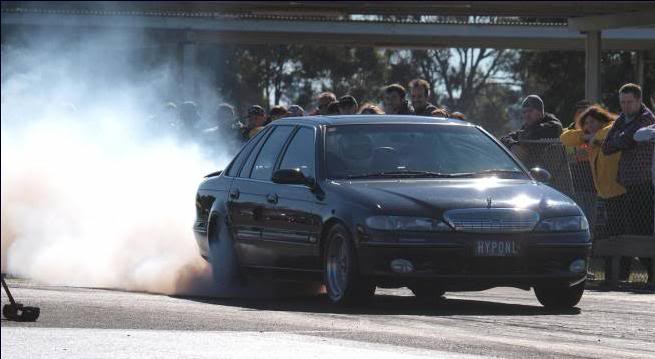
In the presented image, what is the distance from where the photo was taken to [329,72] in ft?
284

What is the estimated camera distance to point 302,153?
12.4m

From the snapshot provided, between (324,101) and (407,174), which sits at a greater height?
(324,101)

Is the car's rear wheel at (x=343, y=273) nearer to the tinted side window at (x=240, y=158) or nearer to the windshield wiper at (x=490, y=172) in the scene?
the windshield wiper at (x=490, y=172)

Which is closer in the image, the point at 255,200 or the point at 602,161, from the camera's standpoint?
the point at 255,200

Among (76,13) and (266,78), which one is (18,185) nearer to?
(76,13)

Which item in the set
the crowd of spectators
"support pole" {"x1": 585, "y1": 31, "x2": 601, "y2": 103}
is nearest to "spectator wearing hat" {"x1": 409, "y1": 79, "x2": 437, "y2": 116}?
the crowd of spectators

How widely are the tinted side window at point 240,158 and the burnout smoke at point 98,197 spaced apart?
910 millimetres

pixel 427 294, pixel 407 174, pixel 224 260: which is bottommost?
pixel 427 294

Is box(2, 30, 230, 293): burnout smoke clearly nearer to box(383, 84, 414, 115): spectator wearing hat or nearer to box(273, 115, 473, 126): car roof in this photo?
box(273, 115, 473, 126): car roof

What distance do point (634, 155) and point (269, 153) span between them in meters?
→ 3.71

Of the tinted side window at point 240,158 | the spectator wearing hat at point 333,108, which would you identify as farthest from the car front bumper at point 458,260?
the spectator wearing hat at point 333,108

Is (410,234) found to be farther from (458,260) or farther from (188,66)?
(188,66)

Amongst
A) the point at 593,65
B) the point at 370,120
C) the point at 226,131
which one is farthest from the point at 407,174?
the point at 593,65

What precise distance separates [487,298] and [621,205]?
117 inches
